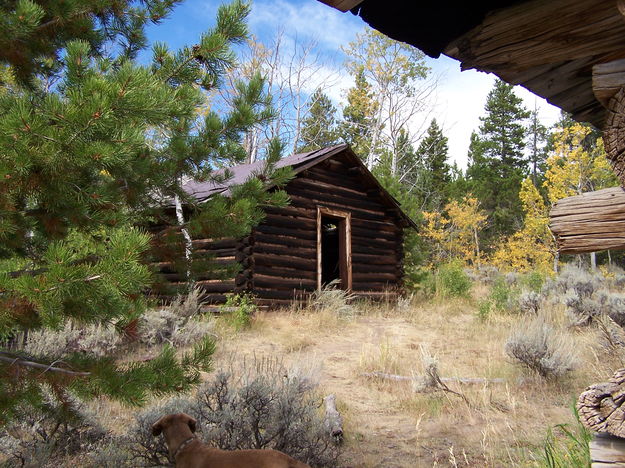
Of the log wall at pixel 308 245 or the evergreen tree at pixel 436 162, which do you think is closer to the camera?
the log wall at pixel 308 245

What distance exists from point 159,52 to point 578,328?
330 inches

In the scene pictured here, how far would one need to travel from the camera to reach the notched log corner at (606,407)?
1828 mm

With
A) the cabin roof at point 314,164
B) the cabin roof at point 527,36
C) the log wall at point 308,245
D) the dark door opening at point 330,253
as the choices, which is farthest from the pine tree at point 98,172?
the dark door opening at point 330,253

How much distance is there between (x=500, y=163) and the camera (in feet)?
131

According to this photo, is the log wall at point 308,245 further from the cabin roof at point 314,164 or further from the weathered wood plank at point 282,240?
the cabin roof at point 314,164

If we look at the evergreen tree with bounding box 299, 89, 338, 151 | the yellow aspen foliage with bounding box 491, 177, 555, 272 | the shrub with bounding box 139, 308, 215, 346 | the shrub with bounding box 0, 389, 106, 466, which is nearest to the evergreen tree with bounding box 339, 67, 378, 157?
the evergreen tree with bounding box 299, 89, 338, 151

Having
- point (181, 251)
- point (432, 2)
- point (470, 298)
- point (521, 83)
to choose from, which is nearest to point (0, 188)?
point (181, 251)

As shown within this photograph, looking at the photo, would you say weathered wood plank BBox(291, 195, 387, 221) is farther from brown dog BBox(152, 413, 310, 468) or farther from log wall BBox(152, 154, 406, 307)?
brown dog BBox(152, 413, 310, 468)

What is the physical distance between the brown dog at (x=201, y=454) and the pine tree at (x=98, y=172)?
0.25 m

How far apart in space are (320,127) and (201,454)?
90.6 ft

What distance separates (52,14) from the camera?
12.8ft

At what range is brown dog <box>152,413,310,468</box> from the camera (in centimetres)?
291

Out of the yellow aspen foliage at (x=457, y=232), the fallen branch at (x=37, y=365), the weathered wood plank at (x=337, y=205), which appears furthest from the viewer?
the yellow aspen foliage at (x=457, y=232)

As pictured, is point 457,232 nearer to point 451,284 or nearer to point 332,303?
point 451,284
